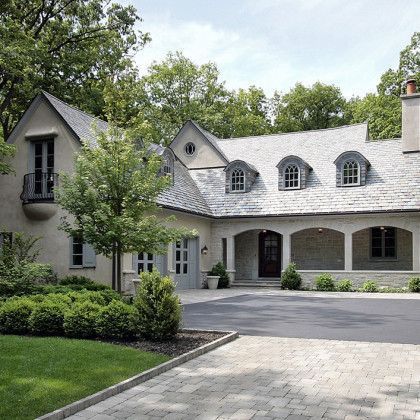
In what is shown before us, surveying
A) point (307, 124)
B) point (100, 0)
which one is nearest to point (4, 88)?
point (100, 0)

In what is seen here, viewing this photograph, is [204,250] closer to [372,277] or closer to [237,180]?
[237,180]

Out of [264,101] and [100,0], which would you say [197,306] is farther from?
[264,101]

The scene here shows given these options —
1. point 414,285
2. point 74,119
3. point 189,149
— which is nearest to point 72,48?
point 189,149

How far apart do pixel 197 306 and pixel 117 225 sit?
441 centimetres

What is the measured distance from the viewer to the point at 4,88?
27984 mm

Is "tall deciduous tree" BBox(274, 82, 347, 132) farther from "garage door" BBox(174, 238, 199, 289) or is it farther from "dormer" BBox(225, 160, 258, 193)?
"garage door" BBox(174, 238, 199, 289)

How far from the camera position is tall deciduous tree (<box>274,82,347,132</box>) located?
4684 centimetres

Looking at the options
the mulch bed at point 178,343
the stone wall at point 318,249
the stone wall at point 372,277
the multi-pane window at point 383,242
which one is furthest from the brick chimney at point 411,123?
the mulch bed at point 178,343

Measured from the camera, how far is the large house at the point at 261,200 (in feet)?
63.2

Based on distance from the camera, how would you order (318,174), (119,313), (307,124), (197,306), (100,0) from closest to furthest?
(119,313) < (197,306) < (318,174) < (100,0) < (307,124)

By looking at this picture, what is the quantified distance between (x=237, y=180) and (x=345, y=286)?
25.2 ft

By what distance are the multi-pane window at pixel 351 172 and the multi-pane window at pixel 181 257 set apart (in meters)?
7.93

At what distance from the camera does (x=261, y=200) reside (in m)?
24.8

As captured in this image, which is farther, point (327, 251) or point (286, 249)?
point (327, 251)
